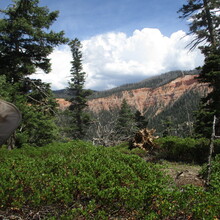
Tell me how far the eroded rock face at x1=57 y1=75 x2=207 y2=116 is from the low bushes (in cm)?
12728

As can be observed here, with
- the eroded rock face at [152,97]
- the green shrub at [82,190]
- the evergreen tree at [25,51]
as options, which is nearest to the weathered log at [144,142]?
the evergreen tree at [25,51]

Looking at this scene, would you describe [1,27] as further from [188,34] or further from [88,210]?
[188,34]

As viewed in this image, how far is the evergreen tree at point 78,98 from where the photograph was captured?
93.1ft

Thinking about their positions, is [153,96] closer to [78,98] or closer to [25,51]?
[78,98]

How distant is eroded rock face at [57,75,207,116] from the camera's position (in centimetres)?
14575

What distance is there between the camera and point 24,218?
346 cm

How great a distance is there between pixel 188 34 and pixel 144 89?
157214mm

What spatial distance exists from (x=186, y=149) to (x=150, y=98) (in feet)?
508

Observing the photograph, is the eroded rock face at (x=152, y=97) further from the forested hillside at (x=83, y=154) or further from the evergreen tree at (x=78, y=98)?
the forested hillside at (x=83, y=154)

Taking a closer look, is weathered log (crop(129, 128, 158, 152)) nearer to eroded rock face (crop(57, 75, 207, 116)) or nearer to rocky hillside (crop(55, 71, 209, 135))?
rocky hillside (crop(55, 71, 209, 135))

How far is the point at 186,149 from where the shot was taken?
11023 mm

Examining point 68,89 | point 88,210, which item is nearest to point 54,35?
point 88,210

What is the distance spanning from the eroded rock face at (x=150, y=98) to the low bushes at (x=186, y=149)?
127m

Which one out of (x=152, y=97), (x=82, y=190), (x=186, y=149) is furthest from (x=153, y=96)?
(x=82, y=190)
